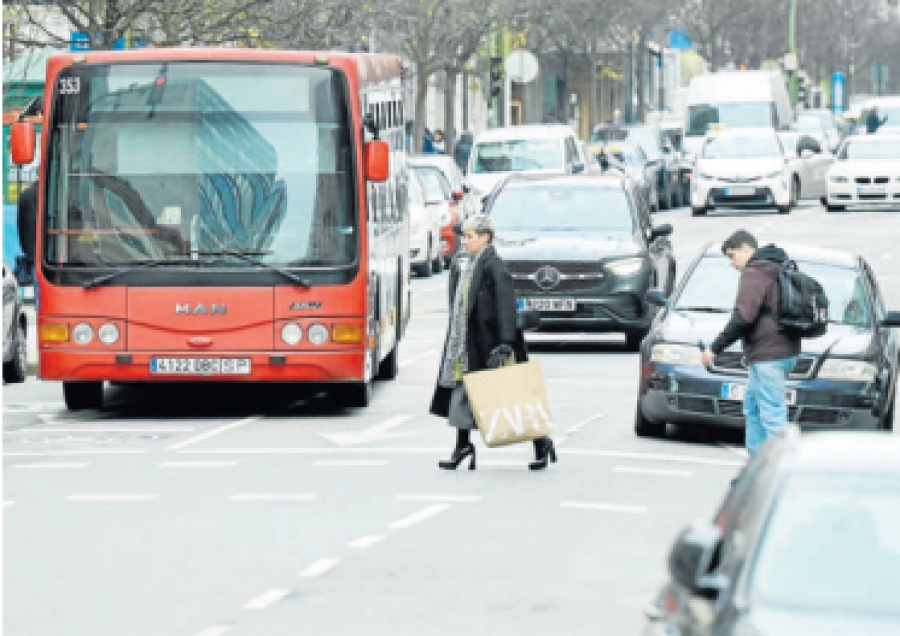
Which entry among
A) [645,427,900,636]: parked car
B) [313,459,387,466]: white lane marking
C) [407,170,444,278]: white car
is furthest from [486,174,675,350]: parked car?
[645,427,900,636]: parked car

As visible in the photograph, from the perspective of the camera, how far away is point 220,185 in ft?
63.2

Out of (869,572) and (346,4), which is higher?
(346,4)

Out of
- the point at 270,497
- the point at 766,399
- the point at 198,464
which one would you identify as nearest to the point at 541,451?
the point at 766,399

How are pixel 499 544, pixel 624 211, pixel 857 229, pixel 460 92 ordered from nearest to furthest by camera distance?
1. pixel 499 544
2. pixel 624 211
3. pixel 857 229
4. pixel 460 92

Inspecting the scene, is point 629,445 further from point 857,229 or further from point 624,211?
point 857,229

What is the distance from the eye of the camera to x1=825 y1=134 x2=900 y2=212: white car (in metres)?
53.5

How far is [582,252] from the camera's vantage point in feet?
82.0

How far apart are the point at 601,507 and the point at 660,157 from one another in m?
44.7

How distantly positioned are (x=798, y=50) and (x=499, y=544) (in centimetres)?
11683

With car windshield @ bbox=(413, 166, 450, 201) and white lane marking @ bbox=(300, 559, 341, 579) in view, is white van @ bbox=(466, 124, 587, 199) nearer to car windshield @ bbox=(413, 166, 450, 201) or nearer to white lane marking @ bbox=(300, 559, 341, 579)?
car windshield @ bbox=(413, 166, 450, 201)

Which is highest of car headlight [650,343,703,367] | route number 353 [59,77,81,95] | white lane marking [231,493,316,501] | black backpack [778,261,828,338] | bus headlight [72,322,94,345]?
route number 353 [59,77,81,95]

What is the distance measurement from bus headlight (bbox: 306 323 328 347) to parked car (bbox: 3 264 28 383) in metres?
4.74

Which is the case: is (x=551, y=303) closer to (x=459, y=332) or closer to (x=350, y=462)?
(x=350, y=462)

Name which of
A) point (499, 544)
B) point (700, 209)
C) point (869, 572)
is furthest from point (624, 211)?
point (700, 209)
